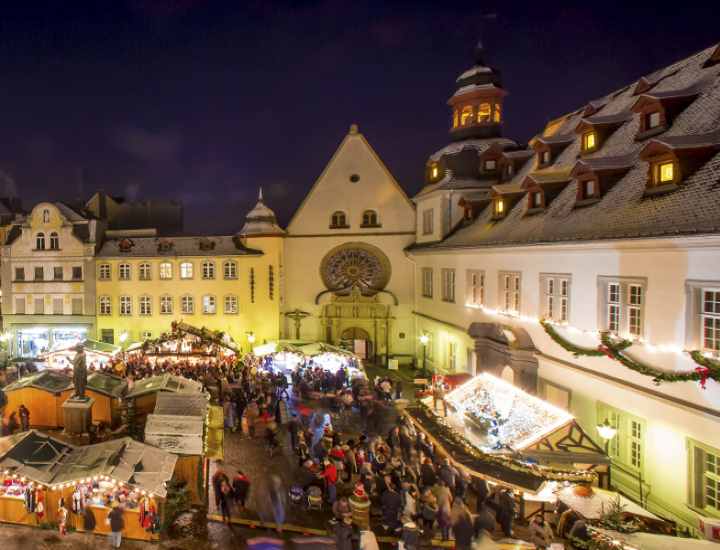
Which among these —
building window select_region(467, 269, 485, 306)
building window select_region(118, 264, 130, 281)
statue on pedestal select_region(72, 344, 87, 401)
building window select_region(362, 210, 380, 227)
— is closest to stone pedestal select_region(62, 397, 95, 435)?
statue on pedestal select_region(72, 344, 87, 401)

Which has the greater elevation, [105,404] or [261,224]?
[261,224]

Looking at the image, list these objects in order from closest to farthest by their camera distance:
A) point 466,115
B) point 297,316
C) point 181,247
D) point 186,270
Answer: point 466,115 → point 297,316 → point 186,270 → point 181,247

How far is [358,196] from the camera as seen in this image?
3616cm

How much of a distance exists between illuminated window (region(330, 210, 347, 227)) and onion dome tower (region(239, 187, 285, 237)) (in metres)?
3.91

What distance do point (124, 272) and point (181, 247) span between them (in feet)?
15.8

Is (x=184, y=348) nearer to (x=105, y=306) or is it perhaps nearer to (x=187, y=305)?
(x=187, y=305)

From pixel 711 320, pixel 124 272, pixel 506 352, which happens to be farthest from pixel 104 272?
pixel 711 320

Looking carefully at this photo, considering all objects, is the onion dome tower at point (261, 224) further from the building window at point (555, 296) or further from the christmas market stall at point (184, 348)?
the building window at point (555, 296)

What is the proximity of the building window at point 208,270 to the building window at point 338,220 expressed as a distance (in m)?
9.73

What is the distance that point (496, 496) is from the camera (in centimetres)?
1399

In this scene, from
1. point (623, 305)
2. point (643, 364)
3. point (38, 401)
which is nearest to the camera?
point (643, 364)

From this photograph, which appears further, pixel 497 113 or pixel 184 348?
pixel 497 113

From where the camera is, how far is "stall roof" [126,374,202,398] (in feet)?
62.5

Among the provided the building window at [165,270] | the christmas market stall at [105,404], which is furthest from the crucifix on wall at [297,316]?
the christmas market stall at [105,404]
